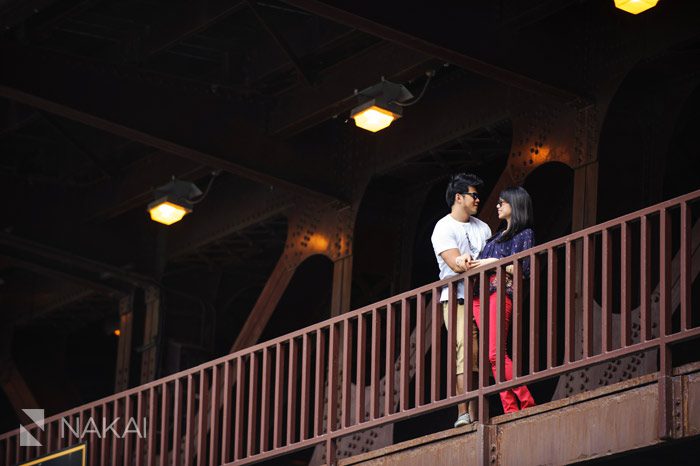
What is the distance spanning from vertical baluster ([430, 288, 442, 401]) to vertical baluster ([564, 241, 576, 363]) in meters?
1.46

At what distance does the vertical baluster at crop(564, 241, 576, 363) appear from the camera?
47.1 ft

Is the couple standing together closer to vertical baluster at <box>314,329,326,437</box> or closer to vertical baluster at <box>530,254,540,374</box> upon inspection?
vertical baluster at <box>530,254,540,374</box>

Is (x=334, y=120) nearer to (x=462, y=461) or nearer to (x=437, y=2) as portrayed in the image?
(x=437, y=2)

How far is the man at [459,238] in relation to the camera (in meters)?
15.9

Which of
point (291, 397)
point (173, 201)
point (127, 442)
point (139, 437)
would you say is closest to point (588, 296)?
point (291, 397)

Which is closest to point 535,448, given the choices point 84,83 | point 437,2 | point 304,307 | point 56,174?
point 437,2

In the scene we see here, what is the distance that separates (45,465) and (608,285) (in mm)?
9116

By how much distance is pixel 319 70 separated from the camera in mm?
21453

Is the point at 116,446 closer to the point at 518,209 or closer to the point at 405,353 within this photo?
the point at 405,353

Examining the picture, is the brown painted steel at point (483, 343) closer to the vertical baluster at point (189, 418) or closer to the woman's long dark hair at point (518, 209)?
the woman's long dark hair at point (518, 209)

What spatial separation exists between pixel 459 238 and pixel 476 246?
0.23m

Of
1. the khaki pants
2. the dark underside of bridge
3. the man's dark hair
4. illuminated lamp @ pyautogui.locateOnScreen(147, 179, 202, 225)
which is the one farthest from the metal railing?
illuminated lamp @ pyautogui.locateOnScreen(147, 179, 202, 225)
